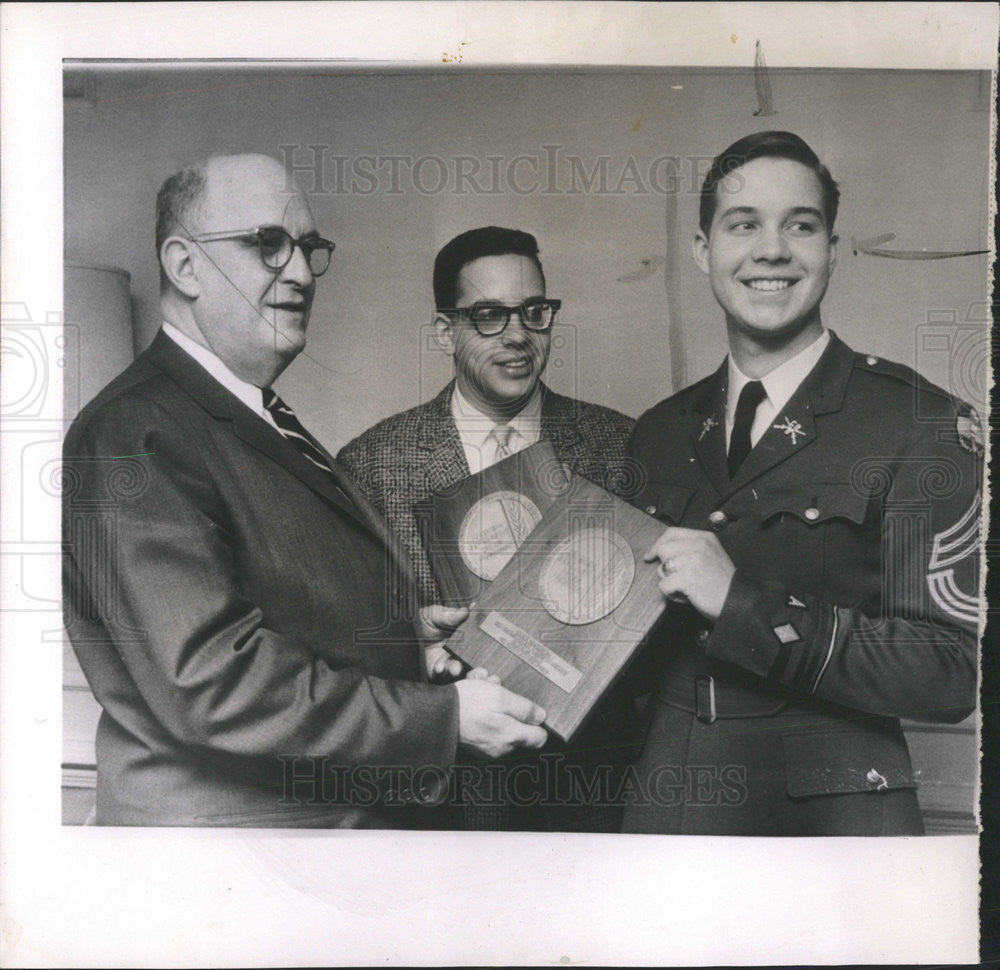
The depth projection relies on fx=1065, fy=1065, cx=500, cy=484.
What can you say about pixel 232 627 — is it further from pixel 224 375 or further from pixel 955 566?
pixel 955 566

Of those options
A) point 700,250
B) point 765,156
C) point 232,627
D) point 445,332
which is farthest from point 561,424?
point 232,627

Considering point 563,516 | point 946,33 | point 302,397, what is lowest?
point 563,516

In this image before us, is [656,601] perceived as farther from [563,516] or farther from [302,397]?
[302,397]

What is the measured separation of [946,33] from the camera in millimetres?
3129

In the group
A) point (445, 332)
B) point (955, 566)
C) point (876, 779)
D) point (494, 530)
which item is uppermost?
point (445, 332)

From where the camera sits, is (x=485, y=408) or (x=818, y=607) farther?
(x=485, y=408)

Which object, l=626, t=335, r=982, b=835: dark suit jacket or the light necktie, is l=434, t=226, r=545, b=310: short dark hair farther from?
l=626, t=335, r=982, b=835: dark suit jacket

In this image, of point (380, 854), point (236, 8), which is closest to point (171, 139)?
point (236, 8)

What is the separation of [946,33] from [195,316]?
7.69 feet

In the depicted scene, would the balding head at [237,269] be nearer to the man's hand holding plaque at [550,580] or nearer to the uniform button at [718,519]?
the man's hand holding plaque at [550,580]

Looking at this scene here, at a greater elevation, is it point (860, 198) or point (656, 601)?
point (860, 198)

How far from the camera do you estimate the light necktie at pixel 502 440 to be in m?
3.07

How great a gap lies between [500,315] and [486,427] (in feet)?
1.06

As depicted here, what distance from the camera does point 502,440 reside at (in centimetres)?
308
